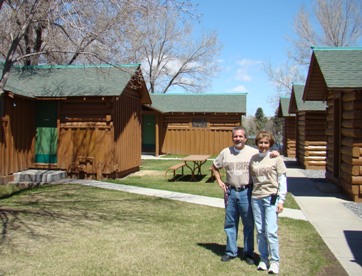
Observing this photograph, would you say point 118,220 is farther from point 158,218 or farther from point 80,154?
point 80,154

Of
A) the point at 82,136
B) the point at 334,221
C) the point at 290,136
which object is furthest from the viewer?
the point at 290,136

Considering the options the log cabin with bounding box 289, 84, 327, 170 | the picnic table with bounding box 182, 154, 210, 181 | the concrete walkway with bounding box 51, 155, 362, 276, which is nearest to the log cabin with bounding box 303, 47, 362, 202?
the concrete walkway with bounding box 51, 155, 362, 276

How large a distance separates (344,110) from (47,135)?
32.5 feet

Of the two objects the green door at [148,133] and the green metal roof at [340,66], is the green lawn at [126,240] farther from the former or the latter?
the green door at [148,133]

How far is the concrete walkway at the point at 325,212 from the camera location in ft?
20.4

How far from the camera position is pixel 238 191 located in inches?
220

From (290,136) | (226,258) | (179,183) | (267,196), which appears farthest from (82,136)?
(290,136)

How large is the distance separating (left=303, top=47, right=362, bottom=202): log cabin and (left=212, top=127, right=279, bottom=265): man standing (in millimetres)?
5399

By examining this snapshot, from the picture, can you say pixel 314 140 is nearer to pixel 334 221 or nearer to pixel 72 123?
pixel 72 123

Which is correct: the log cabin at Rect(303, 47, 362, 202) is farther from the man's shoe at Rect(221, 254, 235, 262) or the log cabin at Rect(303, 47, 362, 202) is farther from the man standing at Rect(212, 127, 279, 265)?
the man's shoe at Rect(221, 254, 235, 262)

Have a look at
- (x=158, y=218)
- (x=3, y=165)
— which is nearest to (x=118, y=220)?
(x=158, y=218)

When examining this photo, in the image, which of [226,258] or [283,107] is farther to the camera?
[283,107]

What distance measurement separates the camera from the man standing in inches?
219

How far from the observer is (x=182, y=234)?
23.5 feet
